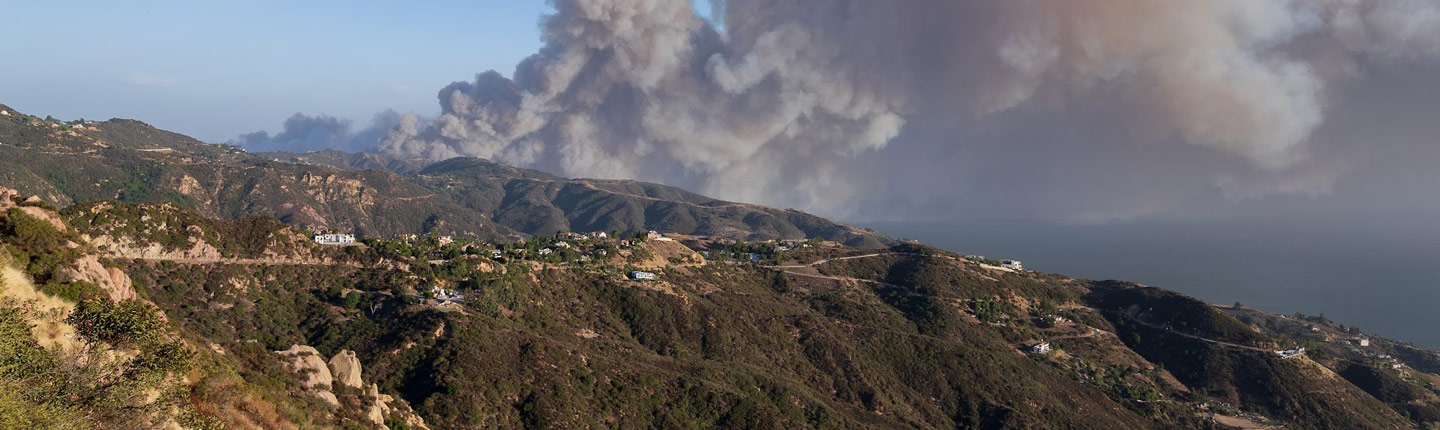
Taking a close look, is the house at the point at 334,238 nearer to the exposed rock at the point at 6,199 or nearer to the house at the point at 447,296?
Answer: the house at the point at 447,296

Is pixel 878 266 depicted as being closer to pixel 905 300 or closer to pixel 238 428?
pixel 905 300

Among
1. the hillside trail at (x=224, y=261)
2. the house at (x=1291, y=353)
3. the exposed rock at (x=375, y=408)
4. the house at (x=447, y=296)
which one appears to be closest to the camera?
the exposed rock at (x=375, y=408)

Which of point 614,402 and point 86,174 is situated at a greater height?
point 86,174

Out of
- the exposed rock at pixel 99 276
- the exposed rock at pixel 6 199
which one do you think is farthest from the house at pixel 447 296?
the exposed rock at pixel 6 199

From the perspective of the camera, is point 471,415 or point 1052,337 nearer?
point 471,415

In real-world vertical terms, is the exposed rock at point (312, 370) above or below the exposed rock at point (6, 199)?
below

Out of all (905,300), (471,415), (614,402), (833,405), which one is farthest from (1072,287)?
(471,415)

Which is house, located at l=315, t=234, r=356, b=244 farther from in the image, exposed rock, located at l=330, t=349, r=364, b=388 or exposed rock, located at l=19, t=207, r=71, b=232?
exposed rock, located at l=330, t=349, r=364, b=388

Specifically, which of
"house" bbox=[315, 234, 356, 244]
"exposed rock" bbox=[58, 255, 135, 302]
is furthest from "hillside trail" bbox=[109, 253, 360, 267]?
"exposed rock" bbox=[58, 255, 135, 302]

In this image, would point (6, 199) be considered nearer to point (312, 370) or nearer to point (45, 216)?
point (45, 216)
